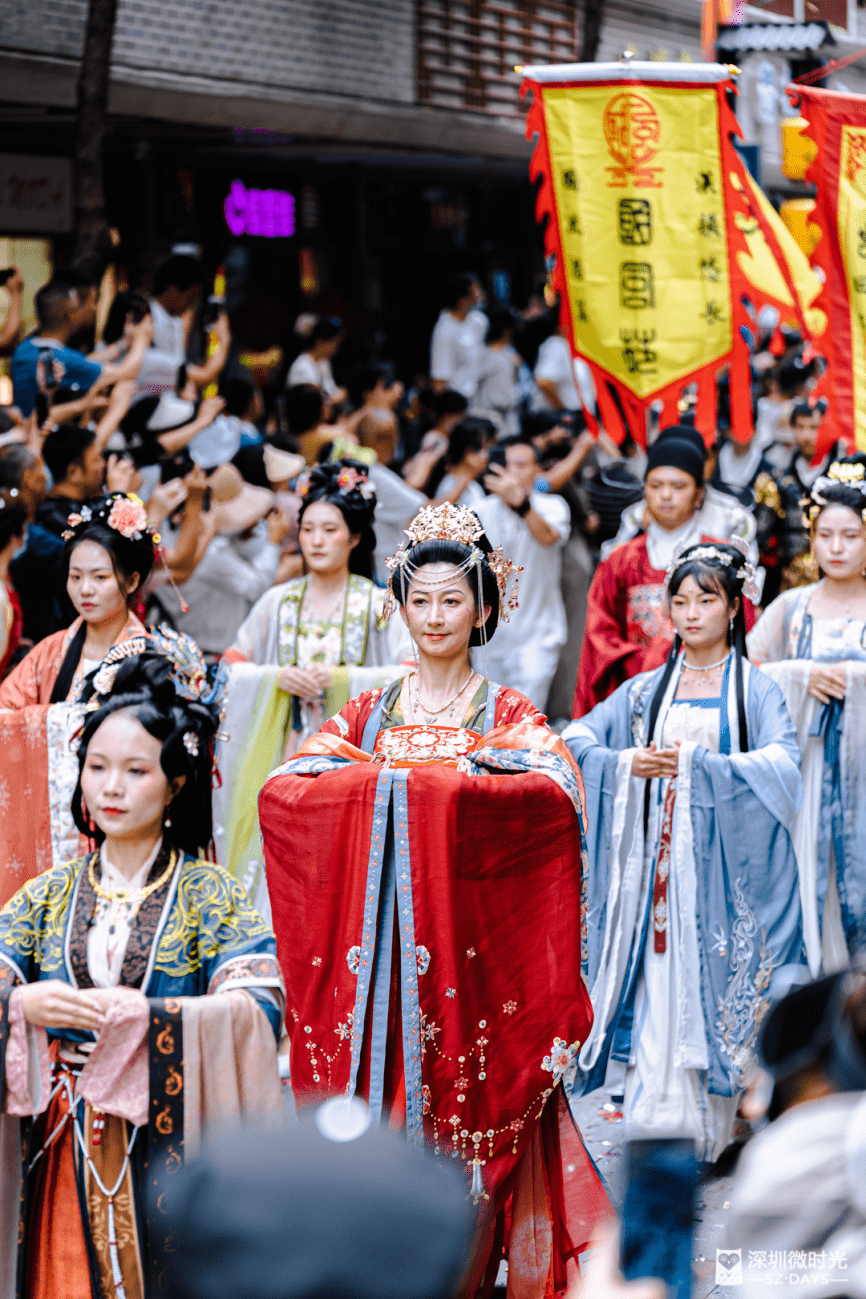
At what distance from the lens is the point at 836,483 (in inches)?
235

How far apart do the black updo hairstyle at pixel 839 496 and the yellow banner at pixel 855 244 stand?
1033 mm

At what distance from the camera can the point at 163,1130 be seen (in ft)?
10.4

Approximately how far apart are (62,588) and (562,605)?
440 cm

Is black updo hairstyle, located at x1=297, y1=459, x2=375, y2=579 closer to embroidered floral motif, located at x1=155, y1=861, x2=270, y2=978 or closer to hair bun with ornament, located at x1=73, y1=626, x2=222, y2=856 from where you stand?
hair bun with ornament, located at x1=73, y1=626, x2=222, y2=856

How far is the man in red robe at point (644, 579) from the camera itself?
6.46 metres

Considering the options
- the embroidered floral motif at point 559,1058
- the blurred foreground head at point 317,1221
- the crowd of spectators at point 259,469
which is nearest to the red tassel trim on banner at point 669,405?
the crowd of spectators at point 259,469

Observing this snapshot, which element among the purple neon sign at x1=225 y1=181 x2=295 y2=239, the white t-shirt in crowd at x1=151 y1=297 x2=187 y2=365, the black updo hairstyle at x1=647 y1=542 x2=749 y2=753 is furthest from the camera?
the purple neon sign at x1=225 y1=181 x2=295 y2=239

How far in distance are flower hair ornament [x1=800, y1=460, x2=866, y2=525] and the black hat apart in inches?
22.9

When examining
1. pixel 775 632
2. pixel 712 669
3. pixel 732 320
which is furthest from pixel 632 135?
pixel 712 669

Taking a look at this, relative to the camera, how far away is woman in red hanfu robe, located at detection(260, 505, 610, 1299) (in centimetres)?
371

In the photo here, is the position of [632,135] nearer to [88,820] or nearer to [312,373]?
[312,373]

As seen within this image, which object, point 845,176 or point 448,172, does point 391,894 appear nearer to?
point 845,176

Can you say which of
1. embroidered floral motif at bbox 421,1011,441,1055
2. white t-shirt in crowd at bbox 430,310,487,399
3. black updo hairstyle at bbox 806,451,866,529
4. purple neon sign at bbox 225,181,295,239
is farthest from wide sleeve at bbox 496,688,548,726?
purple neon sign at bbox 225,181,295,239

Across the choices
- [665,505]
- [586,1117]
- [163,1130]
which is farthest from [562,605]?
[163,1130]
